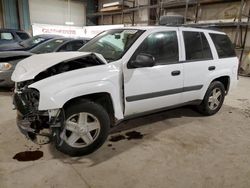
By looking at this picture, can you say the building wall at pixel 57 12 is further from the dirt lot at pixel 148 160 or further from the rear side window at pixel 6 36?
the dirt lot at pixel 148 160

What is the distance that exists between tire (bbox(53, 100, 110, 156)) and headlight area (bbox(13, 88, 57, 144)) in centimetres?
13

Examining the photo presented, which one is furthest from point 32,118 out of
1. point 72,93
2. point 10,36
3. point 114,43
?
point 10,36

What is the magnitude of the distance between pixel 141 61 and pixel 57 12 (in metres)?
13.8

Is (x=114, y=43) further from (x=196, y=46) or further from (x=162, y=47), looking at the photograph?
(x=196, y=46)

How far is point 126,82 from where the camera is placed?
2.55 m

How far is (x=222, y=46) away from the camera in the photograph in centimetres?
371

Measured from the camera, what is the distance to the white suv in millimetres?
2188

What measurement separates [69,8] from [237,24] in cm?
1128

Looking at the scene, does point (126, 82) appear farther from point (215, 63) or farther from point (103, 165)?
point (215, 63)

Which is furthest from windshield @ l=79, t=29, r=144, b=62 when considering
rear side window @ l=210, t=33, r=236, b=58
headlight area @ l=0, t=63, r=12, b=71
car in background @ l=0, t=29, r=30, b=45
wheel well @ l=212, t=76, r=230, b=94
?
car in background @ l=0, t=29, r=30, b=45

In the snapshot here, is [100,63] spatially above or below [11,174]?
above

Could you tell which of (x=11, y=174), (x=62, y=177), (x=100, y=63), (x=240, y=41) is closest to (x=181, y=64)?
(x=100, y=63)

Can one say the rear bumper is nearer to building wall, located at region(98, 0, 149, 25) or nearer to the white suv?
the white suv

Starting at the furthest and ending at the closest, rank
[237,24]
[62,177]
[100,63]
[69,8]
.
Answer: [69,8] → [237,24] → [100,63] → [62,177]
